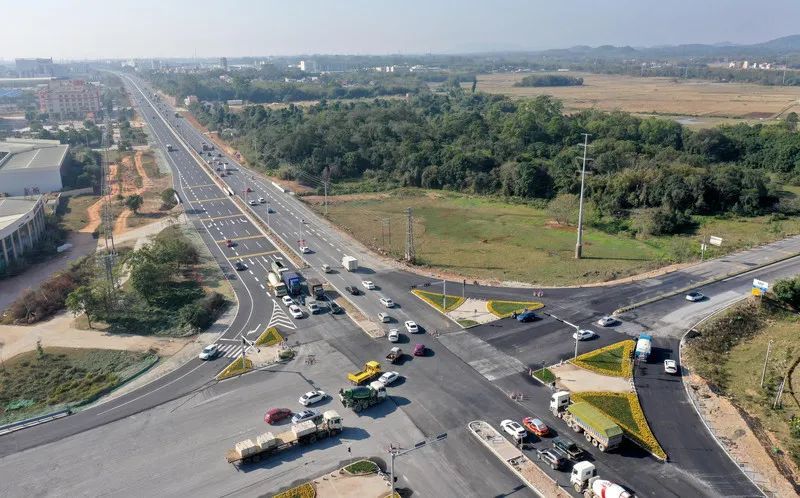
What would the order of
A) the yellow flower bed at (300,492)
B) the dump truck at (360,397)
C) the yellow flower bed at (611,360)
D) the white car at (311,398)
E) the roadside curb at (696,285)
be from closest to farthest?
the yellow flower bed at (300,492) < the dump truck at (360,397) < the white car at (311,398) < the yellow flower bed at (611,360) < the roadside curb at (696,285)

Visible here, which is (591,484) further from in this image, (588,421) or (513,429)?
(513,429)

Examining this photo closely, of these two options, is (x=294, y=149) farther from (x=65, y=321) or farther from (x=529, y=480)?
(x=529, y=480)

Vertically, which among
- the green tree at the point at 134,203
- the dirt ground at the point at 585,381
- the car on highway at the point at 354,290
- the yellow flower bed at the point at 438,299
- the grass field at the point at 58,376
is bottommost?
the grass field at the point at 58,376

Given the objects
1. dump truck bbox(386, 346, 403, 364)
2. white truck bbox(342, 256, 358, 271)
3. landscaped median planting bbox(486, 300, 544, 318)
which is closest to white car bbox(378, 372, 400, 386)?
dump truck bbox(386, 346, 403, 364)

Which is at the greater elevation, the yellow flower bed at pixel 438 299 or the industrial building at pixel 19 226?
the industrial building at pixel 19 226

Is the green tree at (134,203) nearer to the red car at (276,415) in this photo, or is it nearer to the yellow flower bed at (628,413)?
the red car at (276,415)

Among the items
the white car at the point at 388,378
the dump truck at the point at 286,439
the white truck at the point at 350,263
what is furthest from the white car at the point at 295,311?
the dump truck at the point at 286,439

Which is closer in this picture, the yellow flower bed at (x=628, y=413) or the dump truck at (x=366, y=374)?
the yellow flower bed at (x=628, y=413)
